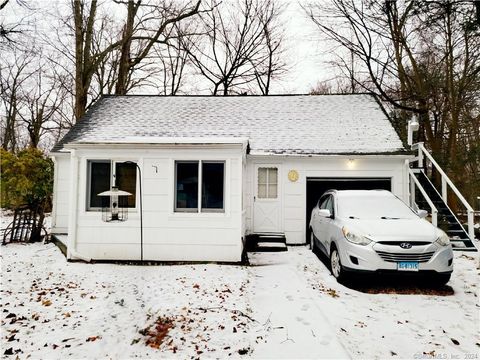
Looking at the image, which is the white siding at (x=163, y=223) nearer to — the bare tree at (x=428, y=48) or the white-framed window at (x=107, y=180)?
the white-framed window at (x=107, y=180)

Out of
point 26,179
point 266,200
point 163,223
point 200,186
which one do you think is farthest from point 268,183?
point 26,179

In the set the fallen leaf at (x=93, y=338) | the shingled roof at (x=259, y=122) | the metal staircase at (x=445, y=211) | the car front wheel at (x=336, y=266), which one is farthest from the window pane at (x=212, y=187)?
the metal staircase at (x=445, y=211)

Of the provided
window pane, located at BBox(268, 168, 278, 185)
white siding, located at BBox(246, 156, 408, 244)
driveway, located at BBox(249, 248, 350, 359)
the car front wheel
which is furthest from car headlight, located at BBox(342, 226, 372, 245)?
window pane, located at BBox(268, 168, 278, 185)

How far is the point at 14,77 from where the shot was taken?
2464 centimetres

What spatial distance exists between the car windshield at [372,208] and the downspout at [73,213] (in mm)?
6561

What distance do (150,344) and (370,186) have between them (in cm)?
986

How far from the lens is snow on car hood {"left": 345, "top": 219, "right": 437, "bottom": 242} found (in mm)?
5527

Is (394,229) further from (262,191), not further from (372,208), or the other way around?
(262,191)

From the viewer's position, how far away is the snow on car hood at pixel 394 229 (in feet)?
18.1

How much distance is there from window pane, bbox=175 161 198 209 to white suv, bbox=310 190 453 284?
3.43 m

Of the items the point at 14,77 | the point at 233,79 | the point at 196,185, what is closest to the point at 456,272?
the point at 196,185

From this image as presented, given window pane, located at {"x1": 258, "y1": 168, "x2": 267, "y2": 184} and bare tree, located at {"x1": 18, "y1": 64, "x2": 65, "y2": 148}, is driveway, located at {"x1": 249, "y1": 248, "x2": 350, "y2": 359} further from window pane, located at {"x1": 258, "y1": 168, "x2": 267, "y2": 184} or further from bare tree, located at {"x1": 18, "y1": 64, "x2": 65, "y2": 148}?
bare tree, located at {"x1": 18, "y1": 64, "x2": 65, "y2": 148}

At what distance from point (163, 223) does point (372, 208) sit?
508 centimetres

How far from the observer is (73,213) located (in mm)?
7750
